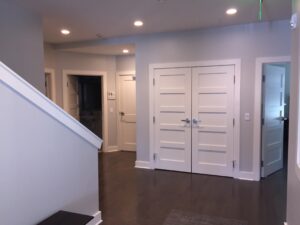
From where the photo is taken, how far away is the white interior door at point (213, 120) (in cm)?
439

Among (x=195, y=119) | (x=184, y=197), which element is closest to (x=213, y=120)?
(x=195, y=119)

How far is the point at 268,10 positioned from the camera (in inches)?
138

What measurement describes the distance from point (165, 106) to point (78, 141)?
2511mm

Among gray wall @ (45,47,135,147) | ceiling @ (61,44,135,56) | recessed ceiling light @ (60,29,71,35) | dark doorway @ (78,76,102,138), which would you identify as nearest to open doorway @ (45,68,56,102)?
gray wall @ (45,47,135,147)

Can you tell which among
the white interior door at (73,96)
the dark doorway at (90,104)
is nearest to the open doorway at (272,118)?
the dark doorway at (90,104)

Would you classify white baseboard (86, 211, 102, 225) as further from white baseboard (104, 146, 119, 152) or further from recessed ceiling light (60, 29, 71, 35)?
Result: white baseboard (104, 146, 119, 152)

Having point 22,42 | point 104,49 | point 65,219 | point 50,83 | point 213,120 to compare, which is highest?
point 104,49

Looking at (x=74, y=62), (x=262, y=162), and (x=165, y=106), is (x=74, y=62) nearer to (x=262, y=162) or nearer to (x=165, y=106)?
(x=165, y=106)

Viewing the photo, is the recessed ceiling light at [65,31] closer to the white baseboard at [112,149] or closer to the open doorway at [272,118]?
the white baseboard at [112,149]

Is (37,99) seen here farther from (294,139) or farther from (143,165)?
(143,165)

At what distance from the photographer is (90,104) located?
7129mm

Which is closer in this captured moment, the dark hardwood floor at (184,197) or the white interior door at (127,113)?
the dark hardwood floor at (184,197)

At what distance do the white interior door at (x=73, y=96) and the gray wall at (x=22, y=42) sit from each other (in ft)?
8.24

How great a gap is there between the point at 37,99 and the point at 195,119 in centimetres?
314
